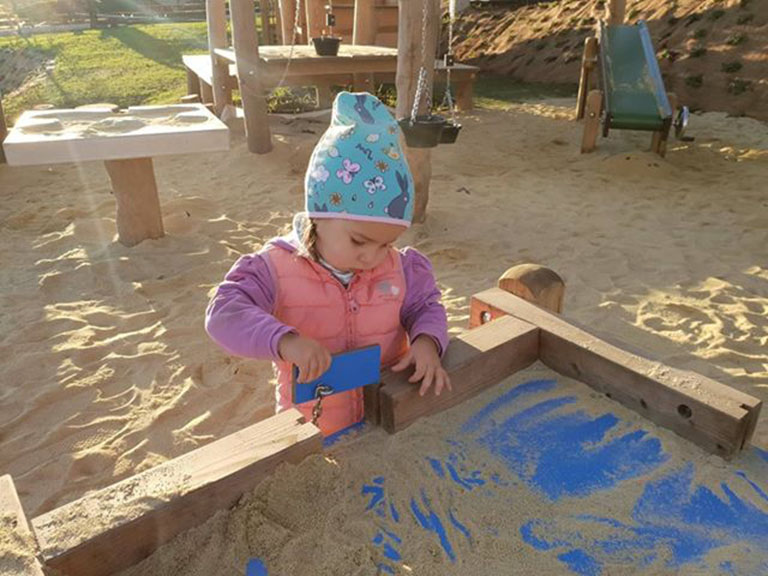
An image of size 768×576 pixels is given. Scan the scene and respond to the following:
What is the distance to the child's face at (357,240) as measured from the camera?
140 cm

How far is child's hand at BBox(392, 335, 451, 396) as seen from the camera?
143 cm

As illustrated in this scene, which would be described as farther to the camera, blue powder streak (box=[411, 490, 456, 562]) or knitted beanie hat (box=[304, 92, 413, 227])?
knitted beanie hat (box=[304, 92, 413, 227])

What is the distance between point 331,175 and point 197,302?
234 cm

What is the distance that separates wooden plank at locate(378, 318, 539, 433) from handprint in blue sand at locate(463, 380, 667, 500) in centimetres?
7

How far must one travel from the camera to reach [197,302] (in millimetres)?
3504

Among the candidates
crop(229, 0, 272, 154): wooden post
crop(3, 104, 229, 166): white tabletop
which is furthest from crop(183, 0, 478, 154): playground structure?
crop(3, 104, 229, 166): white tabletop

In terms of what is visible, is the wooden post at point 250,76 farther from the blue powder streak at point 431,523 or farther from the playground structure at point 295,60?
the blue powder streak at point 431,523

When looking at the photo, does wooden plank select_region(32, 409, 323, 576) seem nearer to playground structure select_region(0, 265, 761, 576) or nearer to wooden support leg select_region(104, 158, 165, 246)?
playground structure select_region(0, 265, 761, 576)

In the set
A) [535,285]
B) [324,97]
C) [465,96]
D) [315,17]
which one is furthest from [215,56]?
[535,285]

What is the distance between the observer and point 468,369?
5.02 ft

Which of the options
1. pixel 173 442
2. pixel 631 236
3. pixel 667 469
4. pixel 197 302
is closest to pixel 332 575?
pixel 667 469

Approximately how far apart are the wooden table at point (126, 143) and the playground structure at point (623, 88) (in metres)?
4.28

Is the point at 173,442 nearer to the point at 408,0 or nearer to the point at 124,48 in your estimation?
the point at 408,0

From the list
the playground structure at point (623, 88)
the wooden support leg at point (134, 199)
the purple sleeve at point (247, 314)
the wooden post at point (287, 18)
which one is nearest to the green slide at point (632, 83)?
the playground structure at point (623, 88)
